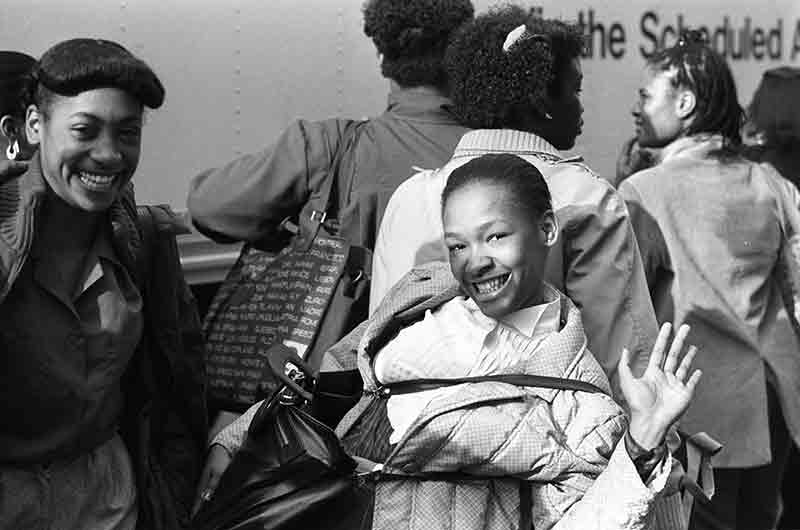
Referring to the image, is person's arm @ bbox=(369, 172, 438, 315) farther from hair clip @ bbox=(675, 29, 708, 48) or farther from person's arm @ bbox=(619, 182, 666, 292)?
hair clip @ bbox=(675, 29, 708, 48)

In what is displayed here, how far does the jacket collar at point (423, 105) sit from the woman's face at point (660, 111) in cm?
115

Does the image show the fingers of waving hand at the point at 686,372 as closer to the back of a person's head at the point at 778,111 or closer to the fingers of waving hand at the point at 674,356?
the fingers of waving hand at the point at 674,356

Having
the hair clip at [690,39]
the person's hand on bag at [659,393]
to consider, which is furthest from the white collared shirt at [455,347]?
the hair clip at [690,39]

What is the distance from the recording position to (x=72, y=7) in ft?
14.1

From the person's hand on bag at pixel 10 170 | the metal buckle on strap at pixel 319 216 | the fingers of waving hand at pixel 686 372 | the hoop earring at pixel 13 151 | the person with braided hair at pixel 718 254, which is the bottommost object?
the person with braided hair at pixel 718 254

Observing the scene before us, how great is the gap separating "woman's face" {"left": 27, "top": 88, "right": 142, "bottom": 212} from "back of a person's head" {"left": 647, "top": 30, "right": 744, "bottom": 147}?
2.37 m

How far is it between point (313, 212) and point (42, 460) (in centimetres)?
122

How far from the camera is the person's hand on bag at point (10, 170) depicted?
2631 mm

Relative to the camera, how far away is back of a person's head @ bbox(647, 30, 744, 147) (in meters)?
4.64

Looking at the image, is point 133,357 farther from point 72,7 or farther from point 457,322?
point 72,7

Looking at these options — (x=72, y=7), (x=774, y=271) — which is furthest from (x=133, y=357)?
(x=774, y=271)

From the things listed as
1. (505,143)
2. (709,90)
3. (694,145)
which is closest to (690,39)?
(709,90)

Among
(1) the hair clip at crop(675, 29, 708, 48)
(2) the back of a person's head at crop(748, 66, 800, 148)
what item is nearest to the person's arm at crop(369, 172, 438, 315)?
(1) the hair clip at crop(675, 29, 708, 48)

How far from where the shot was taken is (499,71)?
321 cm
